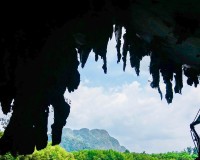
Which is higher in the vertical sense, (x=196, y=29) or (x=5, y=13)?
(x=196, y=29)

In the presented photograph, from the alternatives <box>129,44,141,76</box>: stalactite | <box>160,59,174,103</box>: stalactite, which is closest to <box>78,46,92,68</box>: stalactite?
<box>129,44,141,76</box>: stalactite

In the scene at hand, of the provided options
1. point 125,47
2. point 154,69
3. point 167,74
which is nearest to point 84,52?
point 125,47

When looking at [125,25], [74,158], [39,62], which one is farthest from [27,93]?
[74,158]

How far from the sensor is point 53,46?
15.5 ft

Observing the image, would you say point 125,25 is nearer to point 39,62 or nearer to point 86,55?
point 86,55

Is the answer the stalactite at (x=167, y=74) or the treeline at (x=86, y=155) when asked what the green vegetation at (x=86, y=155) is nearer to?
the treeline at (x=86, y=155)

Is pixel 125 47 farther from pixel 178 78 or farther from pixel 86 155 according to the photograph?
pixel 86 155

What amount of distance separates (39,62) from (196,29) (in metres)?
2.44

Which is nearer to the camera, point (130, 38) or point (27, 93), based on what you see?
point (27, 93)

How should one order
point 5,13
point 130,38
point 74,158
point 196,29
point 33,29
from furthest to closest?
point 74,158 → point 130,38 → point 196,29 → point 33,29 → point 5,13

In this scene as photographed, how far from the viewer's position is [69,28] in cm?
482

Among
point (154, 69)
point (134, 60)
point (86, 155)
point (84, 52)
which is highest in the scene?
point (86, 155)

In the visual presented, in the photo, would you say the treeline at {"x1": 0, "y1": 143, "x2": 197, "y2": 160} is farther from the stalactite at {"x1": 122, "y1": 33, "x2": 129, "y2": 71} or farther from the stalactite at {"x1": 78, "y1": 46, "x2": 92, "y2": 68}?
the stalactite at {"x1": 78, "y1": 46, "x2": 92, "y2": 68}

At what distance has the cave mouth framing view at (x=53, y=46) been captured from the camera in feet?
14.3
